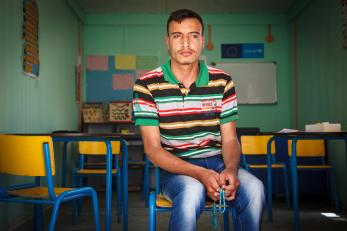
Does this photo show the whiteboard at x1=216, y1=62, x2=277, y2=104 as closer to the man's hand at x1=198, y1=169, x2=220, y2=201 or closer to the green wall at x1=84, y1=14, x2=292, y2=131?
the green wall at x1=84, y1=14, x2=292, y2=131

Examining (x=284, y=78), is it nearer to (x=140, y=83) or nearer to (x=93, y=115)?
(x=93, y=115)

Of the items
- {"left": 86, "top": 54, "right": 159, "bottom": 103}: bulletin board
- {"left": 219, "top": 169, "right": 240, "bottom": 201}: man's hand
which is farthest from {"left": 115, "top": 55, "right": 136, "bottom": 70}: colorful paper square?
{"left": 219, "top": 169, "right": 240, "bottom": 201}: man's hand

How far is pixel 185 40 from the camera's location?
5.25 ft

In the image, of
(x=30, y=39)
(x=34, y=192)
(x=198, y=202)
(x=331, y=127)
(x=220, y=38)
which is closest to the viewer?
(x=198, y=202)

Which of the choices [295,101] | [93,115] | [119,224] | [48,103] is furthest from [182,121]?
[295,101]

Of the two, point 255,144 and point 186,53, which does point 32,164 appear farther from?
point 255,144

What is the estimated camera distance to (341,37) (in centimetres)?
410

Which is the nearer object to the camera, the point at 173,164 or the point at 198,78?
the point at 173,164

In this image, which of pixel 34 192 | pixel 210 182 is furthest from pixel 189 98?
pixel 34 192

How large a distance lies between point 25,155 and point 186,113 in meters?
0.73

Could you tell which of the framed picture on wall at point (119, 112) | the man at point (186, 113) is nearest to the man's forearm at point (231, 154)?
the man at point (186, 113)

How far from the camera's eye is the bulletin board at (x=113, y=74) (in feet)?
19.2

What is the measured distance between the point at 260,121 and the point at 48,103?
3.18 m

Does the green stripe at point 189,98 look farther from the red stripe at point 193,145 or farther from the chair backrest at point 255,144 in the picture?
the chair backrest at point 255,144
